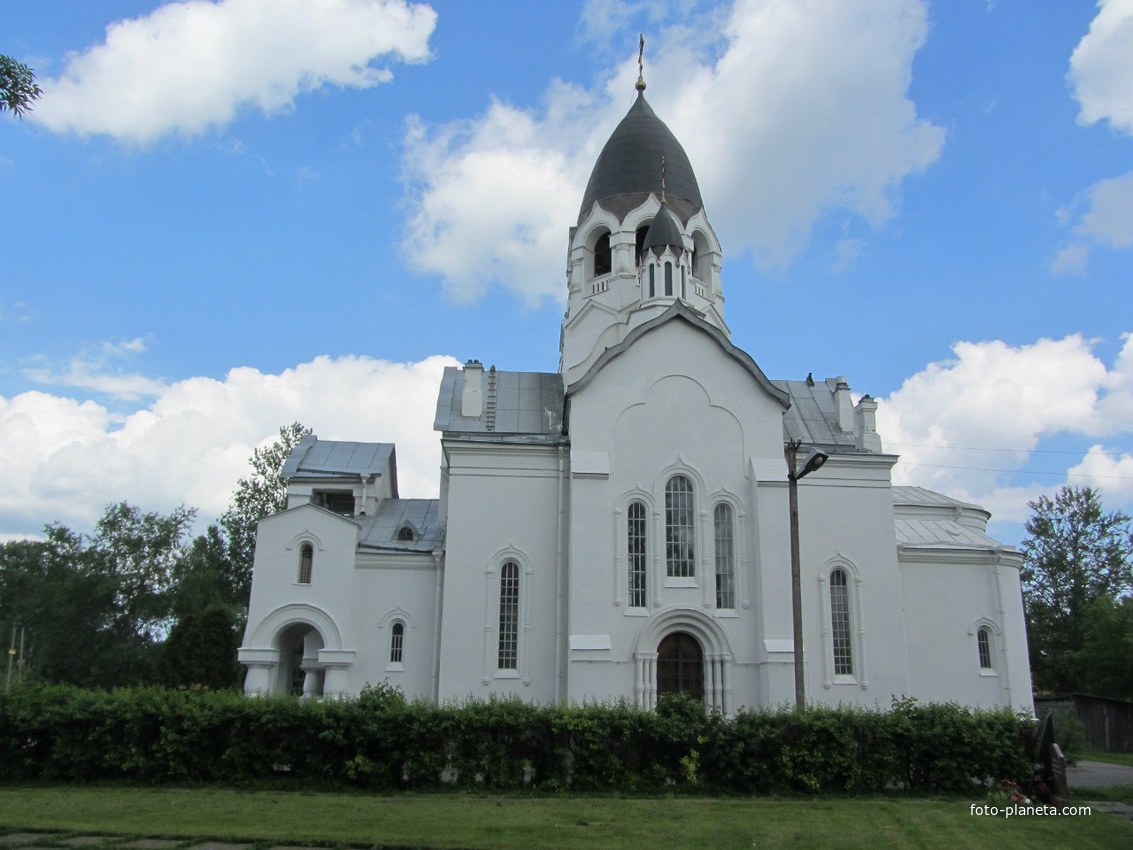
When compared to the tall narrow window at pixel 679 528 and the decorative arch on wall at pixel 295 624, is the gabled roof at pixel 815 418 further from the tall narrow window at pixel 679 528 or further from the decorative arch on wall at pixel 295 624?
the decorative arch on wall at pixel 295 624

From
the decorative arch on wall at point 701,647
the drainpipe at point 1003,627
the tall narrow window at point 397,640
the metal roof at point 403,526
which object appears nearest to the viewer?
the decorative arch on wall at point 701,647

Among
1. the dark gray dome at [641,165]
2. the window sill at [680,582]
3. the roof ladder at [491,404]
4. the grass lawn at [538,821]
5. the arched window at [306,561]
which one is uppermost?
the dark gray dome at [641,165]

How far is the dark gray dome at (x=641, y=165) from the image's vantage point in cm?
3008

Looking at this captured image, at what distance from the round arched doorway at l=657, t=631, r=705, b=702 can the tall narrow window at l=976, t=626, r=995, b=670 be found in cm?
860

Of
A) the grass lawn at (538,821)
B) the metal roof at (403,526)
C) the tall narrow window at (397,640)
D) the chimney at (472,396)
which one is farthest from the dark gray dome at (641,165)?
the grass lawn at (538,821)

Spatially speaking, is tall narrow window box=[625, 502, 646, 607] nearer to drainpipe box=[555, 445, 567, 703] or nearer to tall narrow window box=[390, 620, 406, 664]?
drainpipe box=[555, 445, 567, 703]

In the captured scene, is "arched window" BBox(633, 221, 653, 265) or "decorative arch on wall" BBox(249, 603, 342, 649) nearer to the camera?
"decorative arch on wall" BBox(249, 603, 342, 649)

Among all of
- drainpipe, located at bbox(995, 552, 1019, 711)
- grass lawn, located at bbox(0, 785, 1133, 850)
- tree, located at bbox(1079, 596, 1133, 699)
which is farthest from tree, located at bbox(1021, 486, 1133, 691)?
grass lawn, located at bbox(0, 785, 1133, 850)

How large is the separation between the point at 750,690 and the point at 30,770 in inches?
602

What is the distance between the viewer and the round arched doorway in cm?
2231

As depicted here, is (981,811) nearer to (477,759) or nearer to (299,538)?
(477,759)

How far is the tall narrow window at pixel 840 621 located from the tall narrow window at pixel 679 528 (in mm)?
3977

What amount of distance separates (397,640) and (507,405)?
759 centimetres

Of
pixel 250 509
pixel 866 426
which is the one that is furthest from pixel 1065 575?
pixel 250 509
